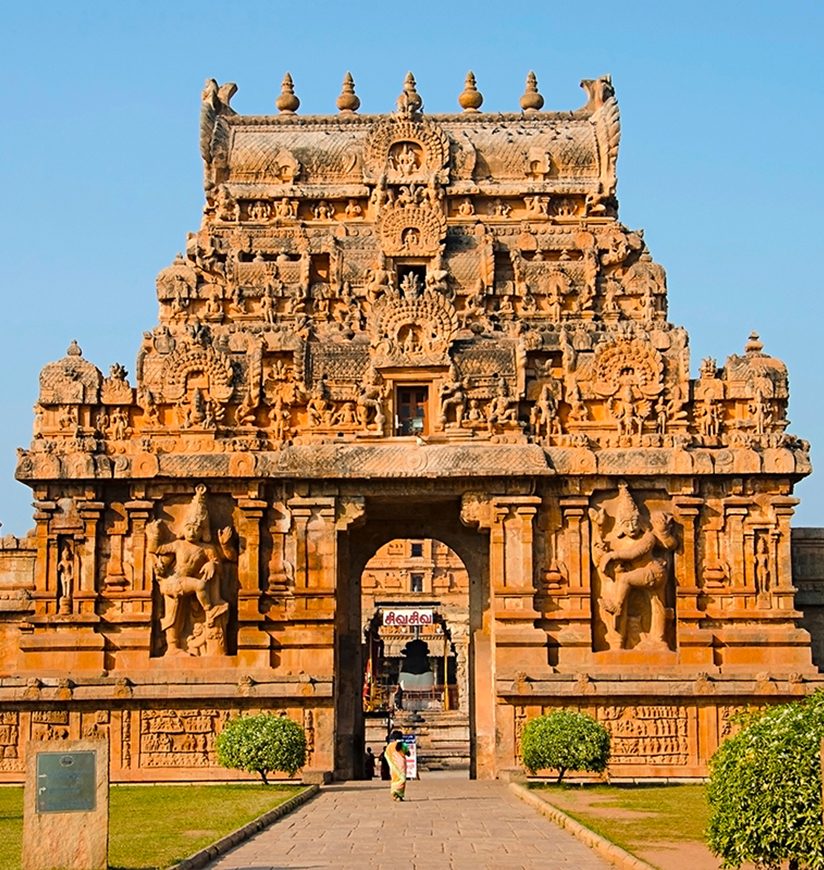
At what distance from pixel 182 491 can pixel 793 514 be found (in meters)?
12.3

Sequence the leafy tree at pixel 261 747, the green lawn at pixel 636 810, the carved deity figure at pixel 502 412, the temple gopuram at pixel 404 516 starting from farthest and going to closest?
1. the carved deity figure at pixel 502 412
2. the temple gopuram at pixel 404 516
3. the leafy tree at pixel 261 747
4. the green lawn at pixel 636 810

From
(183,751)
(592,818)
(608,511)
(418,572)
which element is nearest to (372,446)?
(608,511)

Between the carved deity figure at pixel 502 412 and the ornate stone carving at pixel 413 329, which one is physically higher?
the ornate stone carving at pixel 413 329

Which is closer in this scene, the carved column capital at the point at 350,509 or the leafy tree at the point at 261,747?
the leafy tree at the point at 261,747

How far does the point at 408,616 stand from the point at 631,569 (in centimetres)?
3452

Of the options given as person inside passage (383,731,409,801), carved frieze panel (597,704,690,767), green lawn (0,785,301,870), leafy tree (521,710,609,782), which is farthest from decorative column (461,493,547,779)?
green lawn (0,785,301,870)

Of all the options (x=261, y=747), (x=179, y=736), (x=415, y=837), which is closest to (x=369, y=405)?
(x=179, y=736)

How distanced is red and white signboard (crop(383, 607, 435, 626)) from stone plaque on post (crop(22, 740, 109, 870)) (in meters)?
49.0

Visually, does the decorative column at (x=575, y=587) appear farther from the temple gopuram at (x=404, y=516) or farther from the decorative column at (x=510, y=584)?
the decorative column at (x=510, y=584)

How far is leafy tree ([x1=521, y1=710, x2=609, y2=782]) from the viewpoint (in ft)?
90.1

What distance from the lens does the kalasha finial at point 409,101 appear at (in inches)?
1500

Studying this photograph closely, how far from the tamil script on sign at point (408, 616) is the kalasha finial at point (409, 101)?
30.8 m

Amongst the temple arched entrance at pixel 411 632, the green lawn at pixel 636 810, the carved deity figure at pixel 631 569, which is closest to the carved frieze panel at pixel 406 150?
the temple arched entrance at pixel 411 632

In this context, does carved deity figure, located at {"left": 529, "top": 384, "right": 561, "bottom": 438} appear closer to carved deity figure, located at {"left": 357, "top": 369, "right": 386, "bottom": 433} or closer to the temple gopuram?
the temple gopuram
